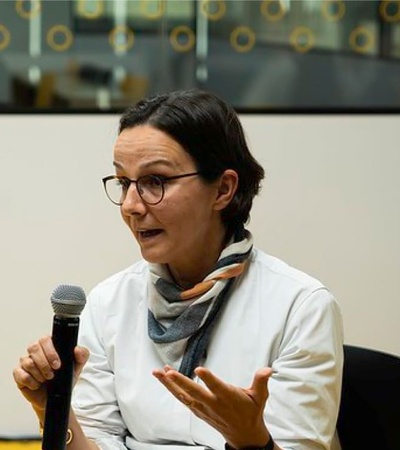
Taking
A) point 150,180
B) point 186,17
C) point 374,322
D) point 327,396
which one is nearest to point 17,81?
point 186,17

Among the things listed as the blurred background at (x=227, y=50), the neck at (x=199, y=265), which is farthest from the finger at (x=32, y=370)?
the blurred background at (x=227, y=50)

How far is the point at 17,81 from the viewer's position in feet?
9.18

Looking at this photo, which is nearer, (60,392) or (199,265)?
(60,392)

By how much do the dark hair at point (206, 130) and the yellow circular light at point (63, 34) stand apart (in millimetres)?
1034

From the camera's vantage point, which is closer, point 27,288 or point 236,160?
point 236,160

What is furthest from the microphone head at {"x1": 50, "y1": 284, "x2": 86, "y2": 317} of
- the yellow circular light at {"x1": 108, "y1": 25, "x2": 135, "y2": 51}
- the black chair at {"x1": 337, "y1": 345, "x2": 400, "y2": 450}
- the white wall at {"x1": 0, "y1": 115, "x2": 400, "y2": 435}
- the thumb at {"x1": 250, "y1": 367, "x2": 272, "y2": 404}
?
the yellow circular light at {"x1": 108, "y1": 25, "x2": 135, "y2": 51}

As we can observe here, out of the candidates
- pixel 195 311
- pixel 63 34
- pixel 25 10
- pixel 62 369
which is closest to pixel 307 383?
pixel 195 311

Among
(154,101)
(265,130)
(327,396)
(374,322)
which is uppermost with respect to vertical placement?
(154,101)

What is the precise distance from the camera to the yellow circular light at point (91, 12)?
2.77 meters

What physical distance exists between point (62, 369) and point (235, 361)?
49cm

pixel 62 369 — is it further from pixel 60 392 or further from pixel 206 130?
pixel 206 130

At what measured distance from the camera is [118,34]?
2.79 metres

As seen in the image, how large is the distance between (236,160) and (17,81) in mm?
1221

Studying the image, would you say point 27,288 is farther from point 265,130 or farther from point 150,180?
point 150,180
